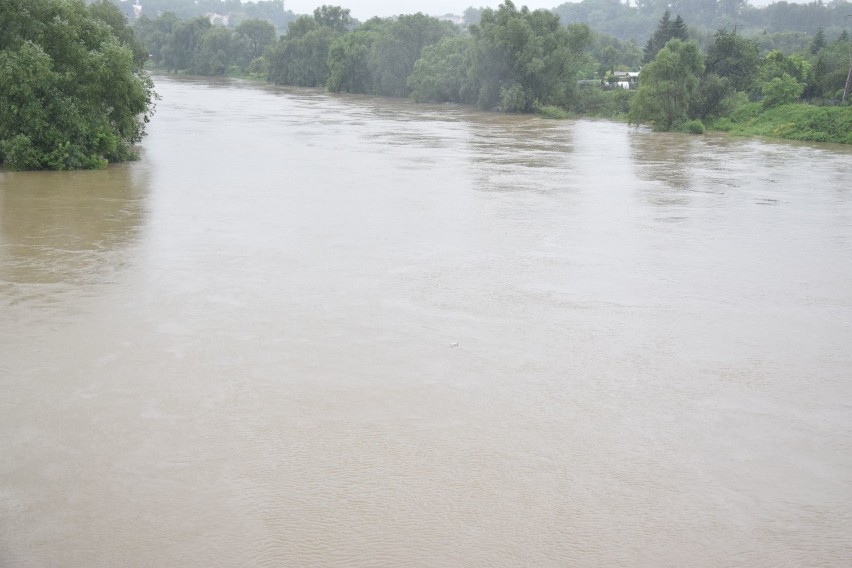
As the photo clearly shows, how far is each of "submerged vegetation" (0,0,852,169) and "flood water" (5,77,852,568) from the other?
3.57 meters

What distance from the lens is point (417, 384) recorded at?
8.27 metres

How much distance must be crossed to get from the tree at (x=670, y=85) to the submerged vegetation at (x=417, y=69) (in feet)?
0.20

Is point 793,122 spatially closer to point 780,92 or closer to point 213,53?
point 780,92

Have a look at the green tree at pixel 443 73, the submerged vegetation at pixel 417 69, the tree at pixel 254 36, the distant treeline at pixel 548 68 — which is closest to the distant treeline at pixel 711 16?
the tree at pixel 254 36

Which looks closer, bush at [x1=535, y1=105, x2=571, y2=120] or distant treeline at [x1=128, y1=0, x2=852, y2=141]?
distant treeline at [x1=128, y1=0, x2=852, y2=141]

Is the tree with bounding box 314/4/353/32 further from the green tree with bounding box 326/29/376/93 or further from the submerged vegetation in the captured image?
the green tree with bounding box 326/29/376/93

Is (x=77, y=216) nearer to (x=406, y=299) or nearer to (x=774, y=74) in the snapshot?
(x=406, y=299)

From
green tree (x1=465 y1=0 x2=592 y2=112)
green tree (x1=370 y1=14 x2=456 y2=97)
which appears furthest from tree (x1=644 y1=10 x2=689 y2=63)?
green tree (x1=370 y1=14 x2=456 y2=97)

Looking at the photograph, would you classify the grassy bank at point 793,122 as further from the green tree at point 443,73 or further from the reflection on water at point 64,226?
the reflection on water at point 64,226

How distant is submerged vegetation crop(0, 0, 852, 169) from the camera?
66.8ft

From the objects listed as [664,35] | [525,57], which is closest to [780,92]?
[525,57]

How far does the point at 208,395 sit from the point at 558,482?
3205mm

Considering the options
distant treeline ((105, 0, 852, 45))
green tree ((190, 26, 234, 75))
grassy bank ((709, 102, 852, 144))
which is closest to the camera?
grassy bank ((709, 102, 852, 144))

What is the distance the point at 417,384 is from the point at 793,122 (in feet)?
113
